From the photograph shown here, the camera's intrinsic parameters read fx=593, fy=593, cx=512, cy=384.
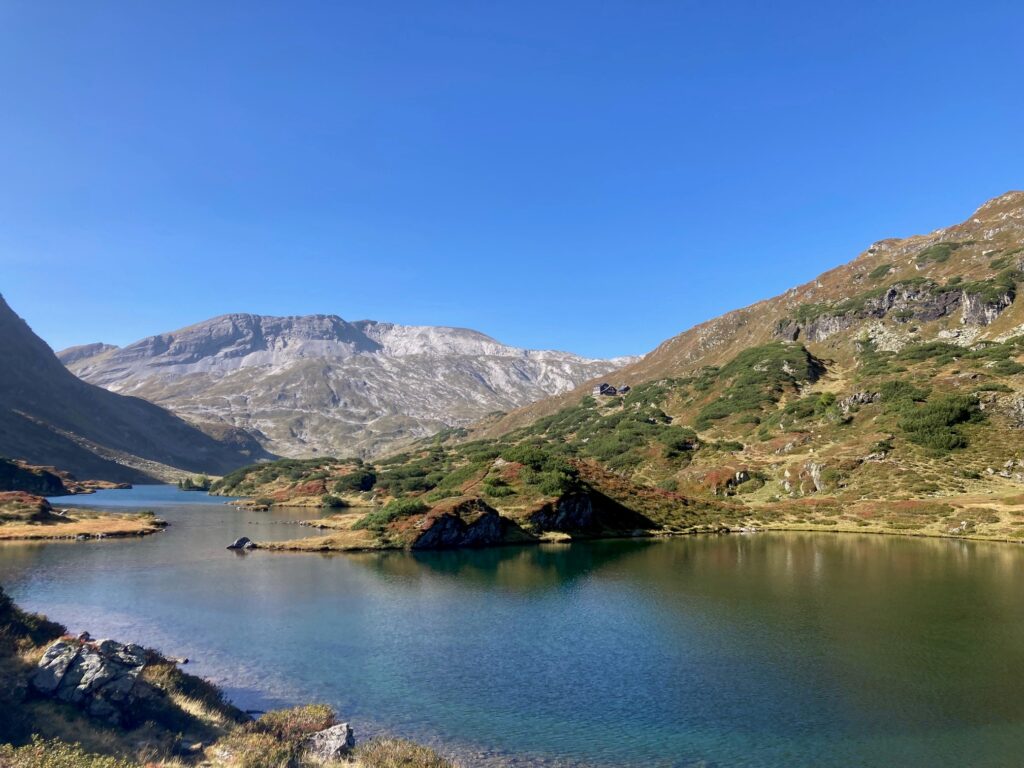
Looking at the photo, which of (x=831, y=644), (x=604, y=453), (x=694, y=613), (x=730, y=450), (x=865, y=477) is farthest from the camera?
(x=604, y=453)

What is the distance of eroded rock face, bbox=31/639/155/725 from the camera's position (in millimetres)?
23172

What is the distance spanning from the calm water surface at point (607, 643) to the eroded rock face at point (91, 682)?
282 inches

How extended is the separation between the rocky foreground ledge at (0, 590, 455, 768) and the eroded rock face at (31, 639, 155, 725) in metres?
0.04

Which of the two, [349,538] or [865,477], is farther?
[865,477]

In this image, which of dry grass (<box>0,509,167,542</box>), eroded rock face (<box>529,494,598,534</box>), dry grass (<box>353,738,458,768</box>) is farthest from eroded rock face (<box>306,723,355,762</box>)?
dry grass (<box>0,509,167,542</box>)

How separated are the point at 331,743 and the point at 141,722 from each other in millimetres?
7774

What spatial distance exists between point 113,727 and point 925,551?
91.0 metres

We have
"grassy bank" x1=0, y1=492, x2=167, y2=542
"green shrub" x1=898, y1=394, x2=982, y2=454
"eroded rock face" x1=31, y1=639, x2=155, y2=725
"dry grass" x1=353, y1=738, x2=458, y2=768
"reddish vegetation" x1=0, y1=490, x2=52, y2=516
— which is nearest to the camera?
"dry grass" x1=353, y1=738, x2=458, y2=768

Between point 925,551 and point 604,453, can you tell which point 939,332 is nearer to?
point 604,453

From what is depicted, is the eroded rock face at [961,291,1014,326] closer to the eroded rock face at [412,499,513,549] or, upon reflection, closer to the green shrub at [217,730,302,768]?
the eroded rock face at [412,499,513,549]

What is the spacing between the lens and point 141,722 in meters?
23.6

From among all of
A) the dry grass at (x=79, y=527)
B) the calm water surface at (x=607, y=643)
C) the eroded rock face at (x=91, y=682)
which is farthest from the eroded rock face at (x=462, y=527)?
the eroded rock face at (x=91, y=682)

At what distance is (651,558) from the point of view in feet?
255

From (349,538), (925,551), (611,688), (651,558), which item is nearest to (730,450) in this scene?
(925,551)
